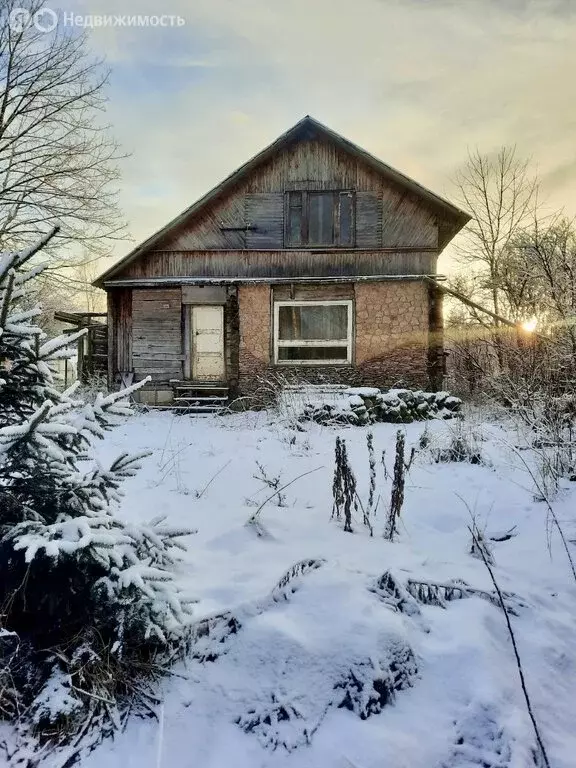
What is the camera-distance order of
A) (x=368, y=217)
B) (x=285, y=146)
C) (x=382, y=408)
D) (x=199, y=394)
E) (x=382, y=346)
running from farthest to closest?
(x=199, y=394) < (x=285, y=146) < (x=368, y=217) < (x=382, y=346) < (x=382, y=408)

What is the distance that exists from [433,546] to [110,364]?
11.5 meters

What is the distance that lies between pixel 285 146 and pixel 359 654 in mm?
12945

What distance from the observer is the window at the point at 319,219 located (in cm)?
1284

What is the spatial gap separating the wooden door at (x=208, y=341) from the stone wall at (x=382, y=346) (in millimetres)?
1120

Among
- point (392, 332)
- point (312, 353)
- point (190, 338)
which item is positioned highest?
point (392, 332)

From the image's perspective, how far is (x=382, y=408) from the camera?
9.97 m

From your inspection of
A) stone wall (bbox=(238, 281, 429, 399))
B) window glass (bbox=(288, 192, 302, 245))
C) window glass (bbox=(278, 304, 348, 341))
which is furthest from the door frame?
window glass (bbox=(288, 192, 302, 245))

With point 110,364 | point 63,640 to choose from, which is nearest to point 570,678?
point 63,640

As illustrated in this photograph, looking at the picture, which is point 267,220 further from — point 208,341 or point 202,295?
point 208,341

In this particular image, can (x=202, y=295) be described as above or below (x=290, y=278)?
below

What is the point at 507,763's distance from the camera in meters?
1.82

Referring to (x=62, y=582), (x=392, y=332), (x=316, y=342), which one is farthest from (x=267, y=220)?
(x=62, y=582)

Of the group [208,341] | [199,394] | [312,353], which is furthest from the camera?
[312,353]

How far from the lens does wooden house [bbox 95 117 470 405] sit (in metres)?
12.6
